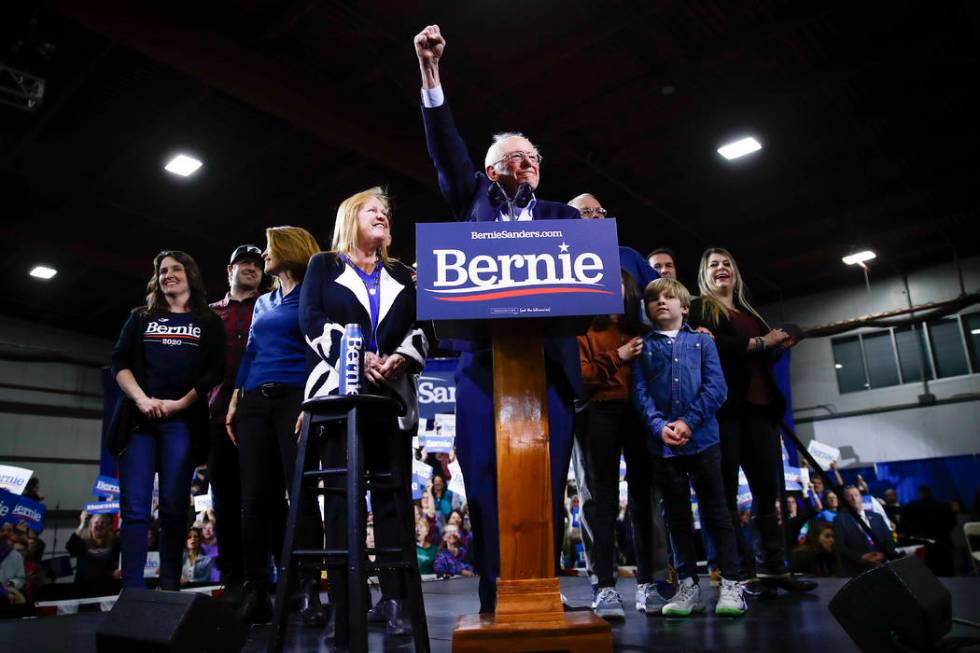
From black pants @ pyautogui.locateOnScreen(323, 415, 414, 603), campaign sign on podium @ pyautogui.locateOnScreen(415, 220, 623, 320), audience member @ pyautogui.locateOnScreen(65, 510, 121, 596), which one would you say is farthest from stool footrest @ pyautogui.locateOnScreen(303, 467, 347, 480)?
audience member @ pyautogui.locateOnScreen(65, 510, 121, 596)

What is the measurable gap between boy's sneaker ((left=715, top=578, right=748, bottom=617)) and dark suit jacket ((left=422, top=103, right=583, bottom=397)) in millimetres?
985

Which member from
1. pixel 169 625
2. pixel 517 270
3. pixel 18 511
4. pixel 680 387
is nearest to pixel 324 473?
pixel 169 625

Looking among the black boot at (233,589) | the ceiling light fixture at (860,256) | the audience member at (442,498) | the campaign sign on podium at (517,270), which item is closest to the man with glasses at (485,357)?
the campaign sign on podium at (517,270)

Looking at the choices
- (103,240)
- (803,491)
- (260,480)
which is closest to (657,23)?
(803,491)

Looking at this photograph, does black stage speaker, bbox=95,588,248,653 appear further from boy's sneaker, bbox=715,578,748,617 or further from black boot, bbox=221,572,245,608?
boy's sneaker, bbox=715,578,748,617

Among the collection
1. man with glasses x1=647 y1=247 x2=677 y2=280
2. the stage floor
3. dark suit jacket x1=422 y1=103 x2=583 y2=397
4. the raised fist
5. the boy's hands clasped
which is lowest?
the stage floor

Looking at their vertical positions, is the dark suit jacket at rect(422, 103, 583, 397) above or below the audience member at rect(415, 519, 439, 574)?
above

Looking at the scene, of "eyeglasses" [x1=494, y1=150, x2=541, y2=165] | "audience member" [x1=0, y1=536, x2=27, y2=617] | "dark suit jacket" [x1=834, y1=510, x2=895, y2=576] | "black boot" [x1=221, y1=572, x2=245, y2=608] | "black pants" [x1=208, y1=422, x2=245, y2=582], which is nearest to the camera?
"eyeglasses" [x1=494, y1=150, x2=541, y2=165]

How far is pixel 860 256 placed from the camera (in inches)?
518

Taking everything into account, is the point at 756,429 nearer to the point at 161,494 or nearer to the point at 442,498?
the point at 161,494

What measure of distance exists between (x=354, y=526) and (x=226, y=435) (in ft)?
5.04

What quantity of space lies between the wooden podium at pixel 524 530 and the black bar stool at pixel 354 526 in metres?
0.21

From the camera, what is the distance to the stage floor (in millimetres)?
1779

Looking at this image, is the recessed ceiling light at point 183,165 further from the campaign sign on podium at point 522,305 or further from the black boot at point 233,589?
the campaign sign on podium at point 522,305
